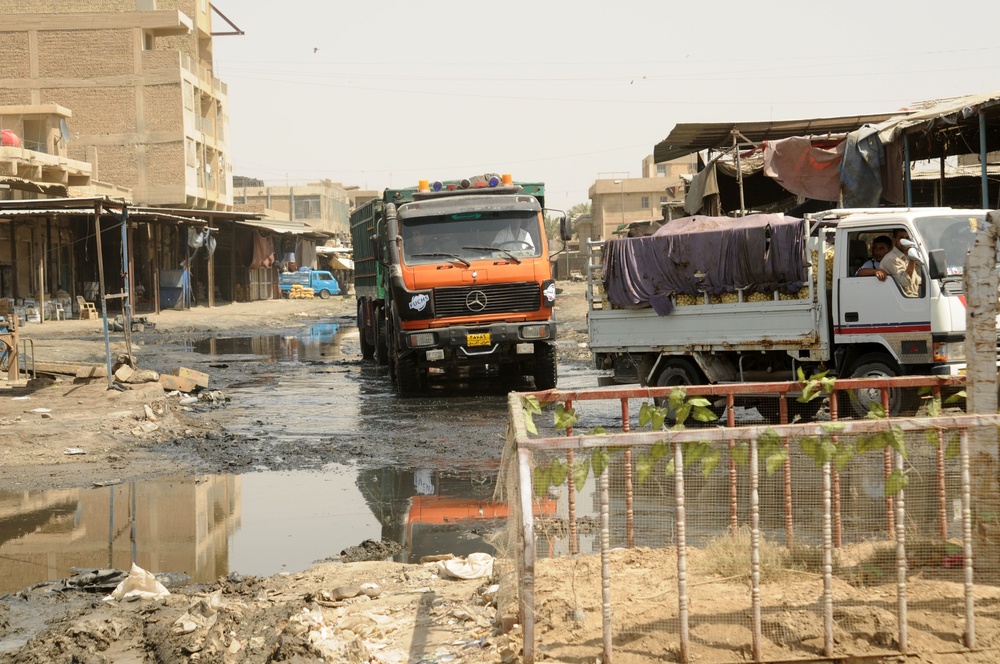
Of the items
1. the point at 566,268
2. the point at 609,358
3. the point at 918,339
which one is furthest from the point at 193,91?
the point at 918,339

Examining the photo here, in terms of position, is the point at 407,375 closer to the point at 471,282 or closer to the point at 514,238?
the point at 471,282

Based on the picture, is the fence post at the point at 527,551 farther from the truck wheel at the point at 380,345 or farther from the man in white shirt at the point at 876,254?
the truck wheel at the point at 380,345

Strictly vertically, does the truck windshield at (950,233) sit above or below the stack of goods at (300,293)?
below

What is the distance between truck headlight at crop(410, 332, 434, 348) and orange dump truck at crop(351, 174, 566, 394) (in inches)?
0.6

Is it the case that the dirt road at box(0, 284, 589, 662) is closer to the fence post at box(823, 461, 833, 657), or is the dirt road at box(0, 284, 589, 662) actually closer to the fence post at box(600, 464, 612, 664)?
the fence post at box(600, 464, 612, 664)

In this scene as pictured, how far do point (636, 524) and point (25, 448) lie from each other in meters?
7.98

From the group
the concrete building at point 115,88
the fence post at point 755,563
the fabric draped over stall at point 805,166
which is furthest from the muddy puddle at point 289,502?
the concrete building at point 115,88

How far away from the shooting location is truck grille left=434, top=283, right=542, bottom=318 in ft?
51.1

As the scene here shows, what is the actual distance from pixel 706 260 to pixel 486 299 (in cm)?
401

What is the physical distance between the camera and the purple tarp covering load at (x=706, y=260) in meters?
11.6

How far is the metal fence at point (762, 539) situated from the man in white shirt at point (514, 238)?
32.8 feet

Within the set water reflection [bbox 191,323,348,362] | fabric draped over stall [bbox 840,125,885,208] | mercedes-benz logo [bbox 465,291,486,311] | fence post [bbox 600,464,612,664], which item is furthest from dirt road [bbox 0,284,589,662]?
water reflection [bbox 191,323,348,362]

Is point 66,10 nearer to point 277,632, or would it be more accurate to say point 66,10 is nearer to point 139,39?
point 139,39

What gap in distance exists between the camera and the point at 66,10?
56.0 meters
